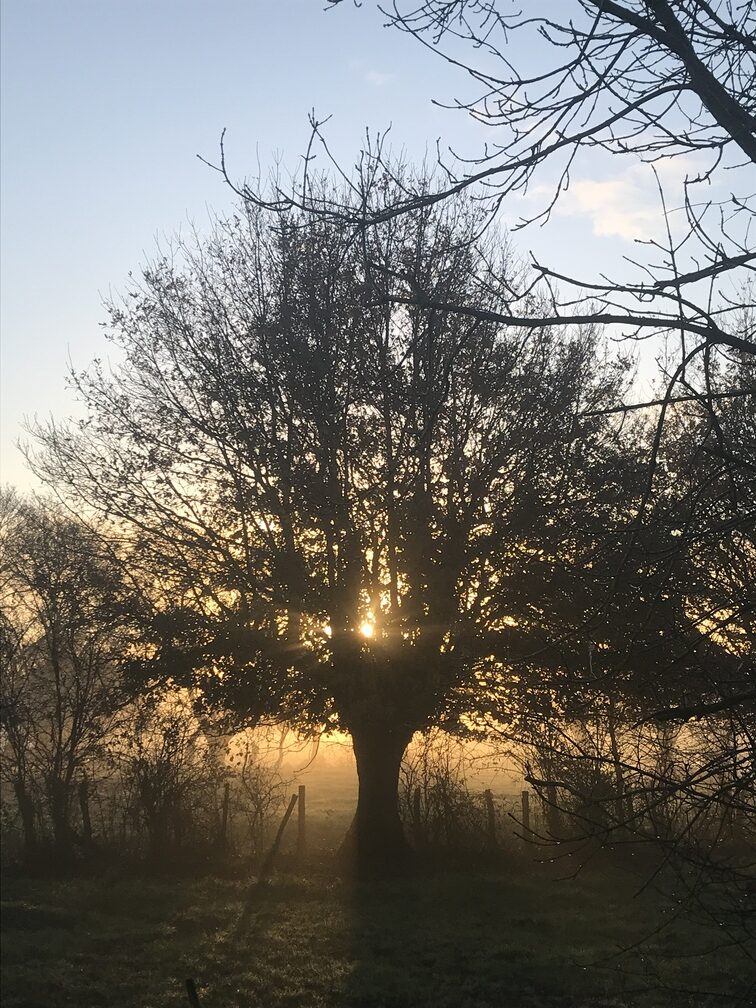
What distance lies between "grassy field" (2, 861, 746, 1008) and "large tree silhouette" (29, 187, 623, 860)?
8.22 feet

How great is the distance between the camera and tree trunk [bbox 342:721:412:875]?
55.9ft

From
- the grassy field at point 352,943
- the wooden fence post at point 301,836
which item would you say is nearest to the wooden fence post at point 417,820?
the grassy field at point 352,943

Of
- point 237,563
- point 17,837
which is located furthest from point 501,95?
point 17,837

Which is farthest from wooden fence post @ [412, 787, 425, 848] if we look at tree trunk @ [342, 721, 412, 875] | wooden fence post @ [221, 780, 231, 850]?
wooden fence post @ [221, 780, 231, 850]

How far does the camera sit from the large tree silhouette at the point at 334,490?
562 inches

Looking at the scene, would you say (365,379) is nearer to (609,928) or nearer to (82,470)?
(82,470)

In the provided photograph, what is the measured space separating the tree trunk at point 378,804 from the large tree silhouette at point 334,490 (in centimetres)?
6

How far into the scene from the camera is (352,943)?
42.5 feet

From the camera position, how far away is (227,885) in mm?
16953

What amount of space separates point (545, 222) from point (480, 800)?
1694cm

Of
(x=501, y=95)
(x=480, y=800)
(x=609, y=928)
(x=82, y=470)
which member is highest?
(x=82, y=470)

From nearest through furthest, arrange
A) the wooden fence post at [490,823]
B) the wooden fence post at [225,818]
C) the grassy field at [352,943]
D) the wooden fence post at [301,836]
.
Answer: the grassy field at [352,943] → the wooden fence post at [490,823] → the wooden fence post at [301,836] → the wooden fence post at [225,818]

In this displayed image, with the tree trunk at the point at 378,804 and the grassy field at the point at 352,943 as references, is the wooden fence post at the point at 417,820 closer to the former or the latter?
the tree trunk at the point at 378,804

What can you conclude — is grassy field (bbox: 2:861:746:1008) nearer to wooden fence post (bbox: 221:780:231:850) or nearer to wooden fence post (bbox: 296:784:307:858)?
wooden fence post (bbox: 296:784:307:858)
